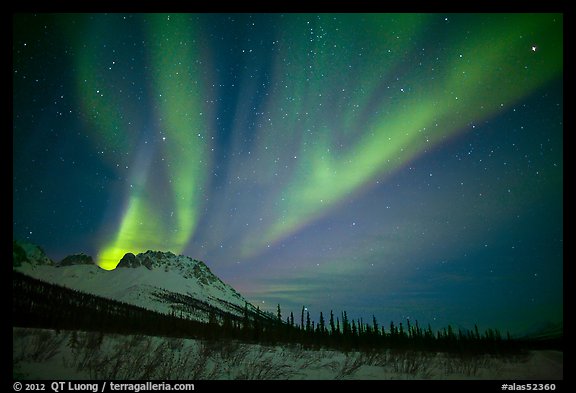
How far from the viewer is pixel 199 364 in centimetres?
1245

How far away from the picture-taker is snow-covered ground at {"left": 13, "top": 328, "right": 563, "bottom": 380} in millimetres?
11273

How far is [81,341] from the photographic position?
12.8m

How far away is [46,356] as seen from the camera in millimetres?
11523

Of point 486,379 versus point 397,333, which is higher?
point 486,379

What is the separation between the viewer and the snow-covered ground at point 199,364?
11273 mm

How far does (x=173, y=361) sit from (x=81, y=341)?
3430mm

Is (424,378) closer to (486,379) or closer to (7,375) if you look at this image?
(486,379)

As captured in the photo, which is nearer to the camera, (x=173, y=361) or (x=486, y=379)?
(x=486, y=379)
